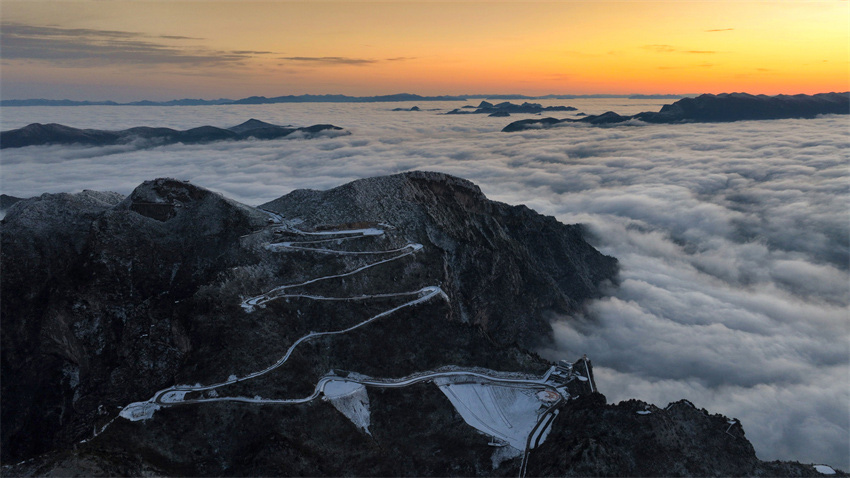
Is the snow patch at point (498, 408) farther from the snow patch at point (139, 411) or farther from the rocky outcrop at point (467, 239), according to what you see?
the snow patch at point (139, 411)

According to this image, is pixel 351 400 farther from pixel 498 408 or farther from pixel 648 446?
pixel 648 446

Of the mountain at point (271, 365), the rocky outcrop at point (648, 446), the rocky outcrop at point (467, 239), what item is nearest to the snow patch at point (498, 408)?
the mountain at point (271, 365)

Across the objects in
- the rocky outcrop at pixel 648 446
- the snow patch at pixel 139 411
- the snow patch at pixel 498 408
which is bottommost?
the snow patch at pixel 498 408

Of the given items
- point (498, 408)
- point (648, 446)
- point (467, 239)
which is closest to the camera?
point (648, 446)

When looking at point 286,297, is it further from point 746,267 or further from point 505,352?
point 746,267

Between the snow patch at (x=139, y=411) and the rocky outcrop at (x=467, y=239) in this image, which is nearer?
the snow patch at (x=139, y=411)

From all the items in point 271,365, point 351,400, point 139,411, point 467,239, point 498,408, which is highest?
point 467,239

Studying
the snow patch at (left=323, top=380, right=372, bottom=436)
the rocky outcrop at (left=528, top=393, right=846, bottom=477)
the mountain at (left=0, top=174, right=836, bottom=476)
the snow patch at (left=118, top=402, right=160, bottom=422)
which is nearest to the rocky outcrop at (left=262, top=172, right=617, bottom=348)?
the mountain at (left=0, top=174, right=836, bottom=476)

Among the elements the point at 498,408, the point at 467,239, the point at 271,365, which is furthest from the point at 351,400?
the point at 467,239

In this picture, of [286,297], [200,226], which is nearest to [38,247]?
[200,226]

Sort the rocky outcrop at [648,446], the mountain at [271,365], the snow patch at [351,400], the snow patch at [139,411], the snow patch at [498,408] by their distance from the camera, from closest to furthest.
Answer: the rocky outcrop at [648,446] → the mountain at [271,365] → the snow patch at [139,411] → the snow patch at [351,400] → the snow patch at [498,408]
